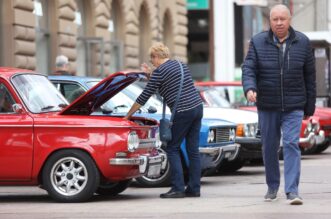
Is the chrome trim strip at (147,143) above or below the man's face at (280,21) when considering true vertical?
below

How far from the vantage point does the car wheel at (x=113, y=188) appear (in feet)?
41.4

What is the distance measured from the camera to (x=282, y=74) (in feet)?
36.4

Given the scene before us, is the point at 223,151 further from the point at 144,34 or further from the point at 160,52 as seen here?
the point at 144,34

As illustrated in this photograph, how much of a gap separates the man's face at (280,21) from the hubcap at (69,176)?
2.49 m

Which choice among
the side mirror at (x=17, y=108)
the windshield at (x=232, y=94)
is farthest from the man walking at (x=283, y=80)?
the windshield at (x=232, y=94)

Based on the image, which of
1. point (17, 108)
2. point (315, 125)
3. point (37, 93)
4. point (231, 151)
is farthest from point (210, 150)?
point (315, 125)

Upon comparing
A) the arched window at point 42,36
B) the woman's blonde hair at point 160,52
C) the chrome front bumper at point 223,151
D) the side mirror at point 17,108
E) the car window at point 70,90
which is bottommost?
the chrome front bumper at point 223,151

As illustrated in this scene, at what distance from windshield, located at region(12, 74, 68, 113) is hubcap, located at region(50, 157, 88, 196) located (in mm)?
729

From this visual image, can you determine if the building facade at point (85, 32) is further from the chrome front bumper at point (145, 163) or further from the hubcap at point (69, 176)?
the hubcap at point (69, 176)

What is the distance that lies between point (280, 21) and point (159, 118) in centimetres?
302

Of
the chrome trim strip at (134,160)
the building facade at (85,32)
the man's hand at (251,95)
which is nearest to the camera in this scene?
the man's hand at (251,95)

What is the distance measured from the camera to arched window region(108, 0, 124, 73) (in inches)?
1180

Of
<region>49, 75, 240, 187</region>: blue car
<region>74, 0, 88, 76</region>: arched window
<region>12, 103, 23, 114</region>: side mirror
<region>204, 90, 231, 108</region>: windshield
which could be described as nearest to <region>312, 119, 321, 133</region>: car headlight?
<region>204, 90, 231, 108</region>: windshield

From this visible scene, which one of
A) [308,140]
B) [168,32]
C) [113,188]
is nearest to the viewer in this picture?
[113,188]
